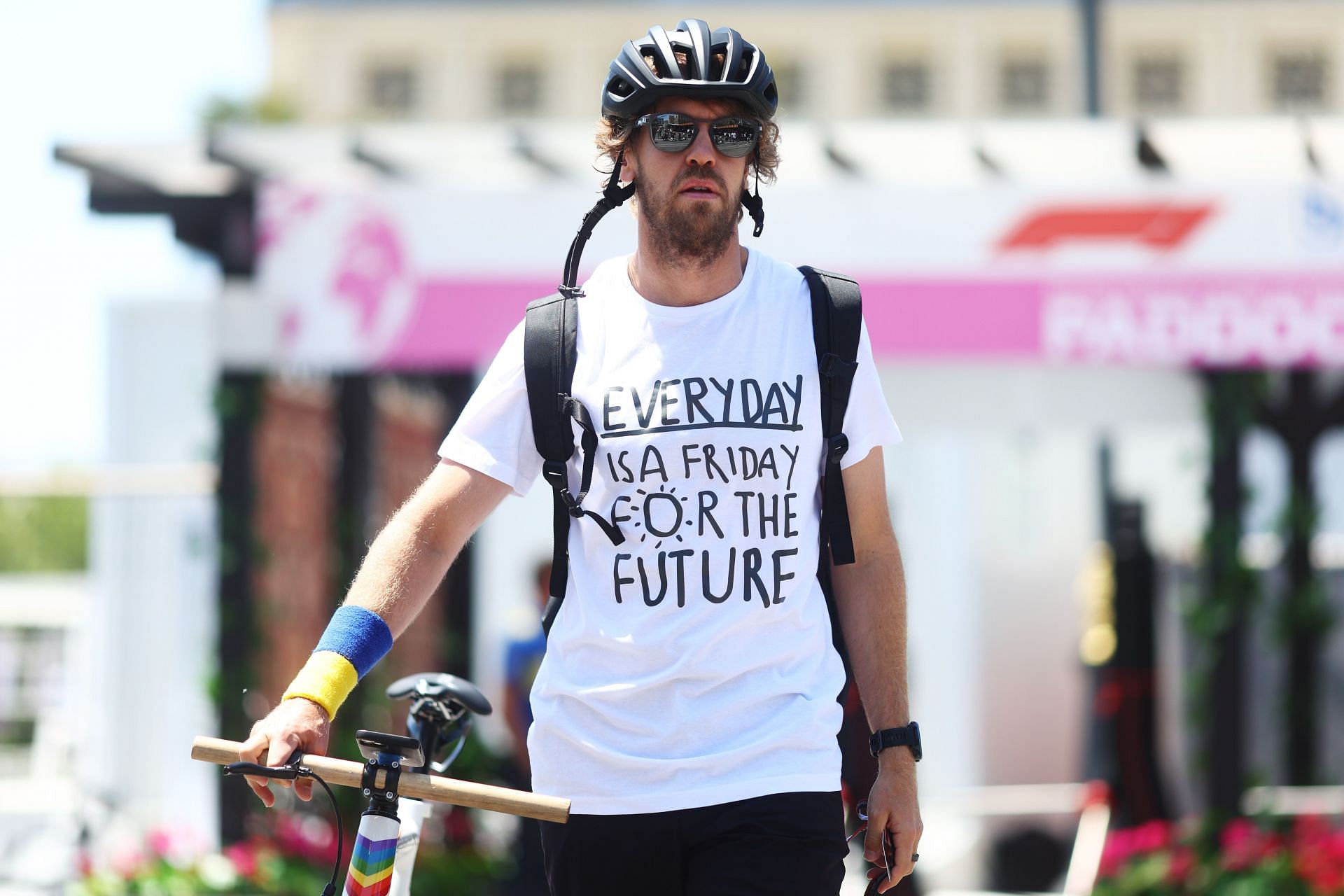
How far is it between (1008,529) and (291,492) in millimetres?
5944

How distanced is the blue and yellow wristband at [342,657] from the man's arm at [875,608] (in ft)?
2.55

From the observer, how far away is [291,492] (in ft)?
27.8

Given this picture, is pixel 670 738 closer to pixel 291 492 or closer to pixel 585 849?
pixel 585 849

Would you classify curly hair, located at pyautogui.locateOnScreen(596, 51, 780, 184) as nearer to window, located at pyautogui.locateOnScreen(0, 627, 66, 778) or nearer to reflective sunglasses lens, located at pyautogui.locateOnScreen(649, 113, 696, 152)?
reflective sunglasses lens, located at pyautogui.locateOnScreen(649, 113, 696, 152)

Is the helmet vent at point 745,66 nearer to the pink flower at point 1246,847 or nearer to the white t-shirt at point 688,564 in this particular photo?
the white t-shirt at point 688,564

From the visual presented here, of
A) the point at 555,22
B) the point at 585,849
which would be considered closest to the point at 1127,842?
the point at 585,849

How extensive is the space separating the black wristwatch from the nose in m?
0.97

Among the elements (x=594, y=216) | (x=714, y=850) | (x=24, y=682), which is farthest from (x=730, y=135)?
(x=24, y=682)

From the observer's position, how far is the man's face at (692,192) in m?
2.87

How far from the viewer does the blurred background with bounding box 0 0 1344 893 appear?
7.21 m

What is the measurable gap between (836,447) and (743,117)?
0.56 metres

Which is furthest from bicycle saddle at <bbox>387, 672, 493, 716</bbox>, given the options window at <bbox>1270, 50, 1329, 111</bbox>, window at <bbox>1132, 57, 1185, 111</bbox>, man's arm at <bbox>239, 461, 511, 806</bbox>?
window at <bbox>1270, 50, 1329, 111</bbox>

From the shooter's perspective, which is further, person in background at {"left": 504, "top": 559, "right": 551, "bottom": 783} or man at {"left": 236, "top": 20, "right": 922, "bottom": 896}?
person in background at {"left": 504, "top": 559, "right": 551, "bottom": 783}

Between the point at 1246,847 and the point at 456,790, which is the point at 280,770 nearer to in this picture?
the point at 456,790
